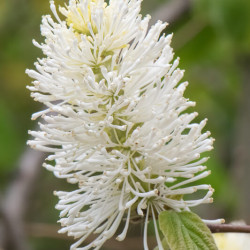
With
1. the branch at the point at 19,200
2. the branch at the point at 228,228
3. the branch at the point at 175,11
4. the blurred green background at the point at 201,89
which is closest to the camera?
the branch at the point at 228,228

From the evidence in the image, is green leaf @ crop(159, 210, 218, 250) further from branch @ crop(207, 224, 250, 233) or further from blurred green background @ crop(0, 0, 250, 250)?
blurred green background @ crop(0, 0, 250, 250)

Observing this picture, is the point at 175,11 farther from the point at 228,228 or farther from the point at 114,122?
the point at 228,228

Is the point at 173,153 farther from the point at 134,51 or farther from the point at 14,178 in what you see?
the point at 14,178

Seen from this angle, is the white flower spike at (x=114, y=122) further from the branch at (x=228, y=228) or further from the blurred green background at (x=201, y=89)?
the blurred green background at (x=201, y=89)

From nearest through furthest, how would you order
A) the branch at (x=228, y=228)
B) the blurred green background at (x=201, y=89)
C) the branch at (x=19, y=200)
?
the branch at (x=228, y=228)
the branch at (x=19, y=200)
the blurred green background at (x=201, y=89)

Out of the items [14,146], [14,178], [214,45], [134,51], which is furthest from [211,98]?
[134,51]

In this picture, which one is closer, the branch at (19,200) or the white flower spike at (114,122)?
the white flower spike at (114,122)

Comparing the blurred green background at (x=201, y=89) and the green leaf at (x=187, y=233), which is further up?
the blurred green background at (x=201, y=89)

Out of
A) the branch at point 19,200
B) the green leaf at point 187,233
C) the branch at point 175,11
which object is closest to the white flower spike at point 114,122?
the green leaf at point 187,233
